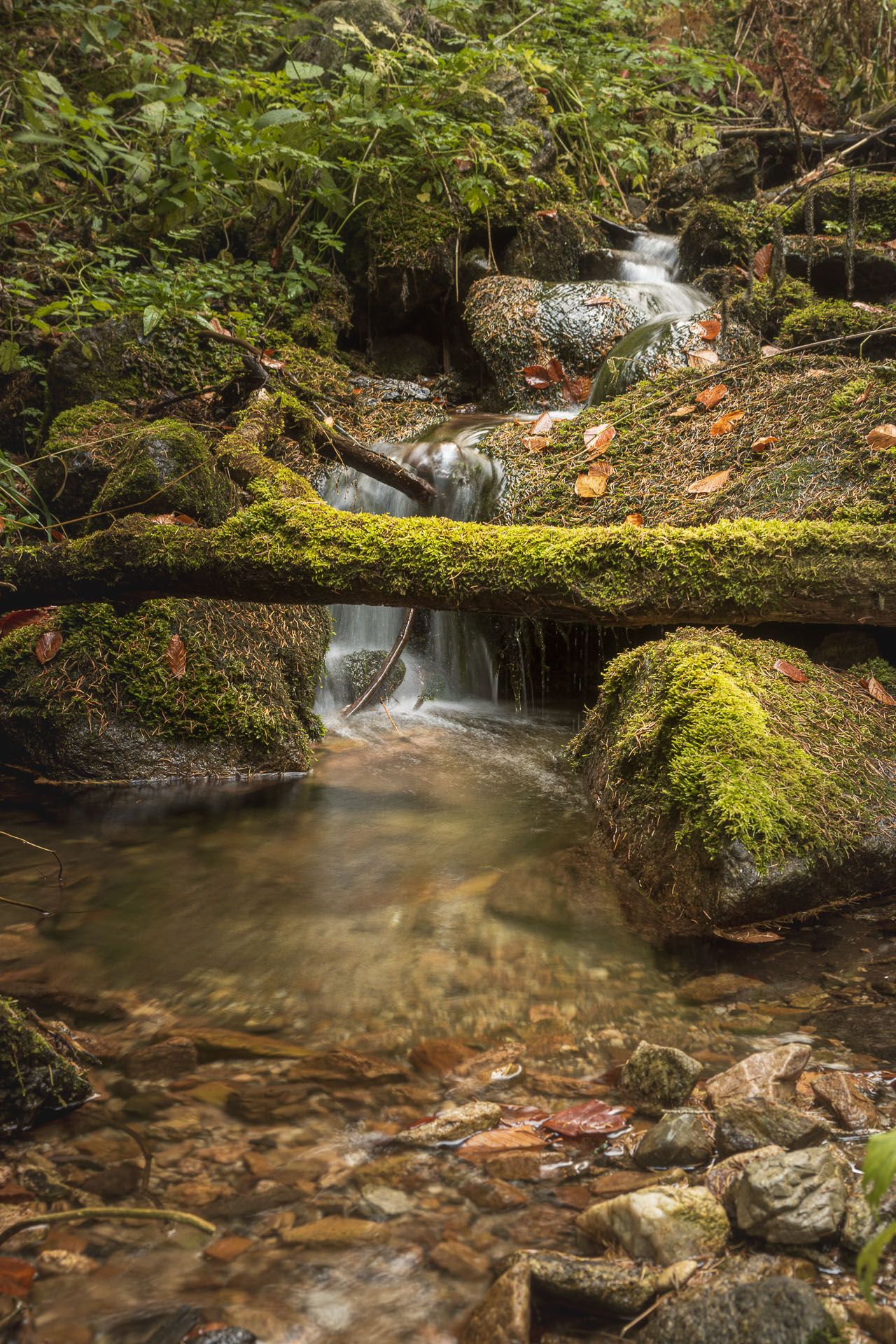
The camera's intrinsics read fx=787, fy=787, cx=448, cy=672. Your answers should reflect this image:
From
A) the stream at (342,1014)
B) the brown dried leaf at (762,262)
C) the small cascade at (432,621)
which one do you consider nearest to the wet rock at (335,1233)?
the stream at (342,1014)

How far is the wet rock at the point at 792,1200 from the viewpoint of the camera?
4.65ft

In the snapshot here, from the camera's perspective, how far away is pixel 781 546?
9.68 feet

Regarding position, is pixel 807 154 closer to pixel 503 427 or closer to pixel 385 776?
pixel 503 427

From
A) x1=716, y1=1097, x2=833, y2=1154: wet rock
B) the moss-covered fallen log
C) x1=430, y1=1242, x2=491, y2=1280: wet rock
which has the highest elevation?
the moss-covered fallen log

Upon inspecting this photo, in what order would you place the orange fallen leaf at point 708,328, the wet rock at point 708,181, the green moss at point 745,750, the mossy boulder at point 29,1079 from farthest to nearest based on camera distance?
the wet rock at point 708,181, the orange fallen leaf at point 708,328, the green moss at point 745,750, the mossy boulder at point 29,1079

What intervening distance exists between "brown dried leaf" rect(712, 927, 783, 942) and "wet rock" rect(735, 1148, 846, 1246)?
4.11 feet

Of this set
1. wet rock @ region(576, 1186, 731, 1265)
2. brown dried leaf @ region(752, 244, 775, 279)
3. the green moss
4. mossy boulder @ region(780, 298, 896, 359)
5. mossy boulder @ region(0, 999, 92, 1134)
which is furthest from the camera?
brown dried leaf @ region(752, 244, 775, 279)

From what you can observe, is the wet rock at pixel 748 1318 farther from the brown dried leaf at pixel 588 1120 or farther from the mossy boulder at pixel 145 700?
the mossy boulder at pixel 145 700

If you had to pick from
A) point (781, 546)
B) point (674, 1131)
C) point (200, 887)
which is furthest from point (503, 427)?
point (674, 1131)

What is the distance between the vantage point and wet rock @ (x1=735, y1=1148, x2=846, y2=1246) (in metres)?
1.42

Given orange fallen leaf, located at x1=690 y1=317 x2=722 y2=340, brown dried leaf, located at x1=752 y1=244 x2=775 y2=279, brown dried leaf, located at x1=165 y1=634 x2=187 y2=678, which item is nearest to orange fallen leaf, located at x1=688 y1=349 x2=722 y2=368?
orange fallen leaf, located at x1=690 y1=317 x2=722 y2=340

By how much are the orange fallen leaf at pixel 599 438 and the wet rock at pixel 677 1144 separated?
15.4 ft

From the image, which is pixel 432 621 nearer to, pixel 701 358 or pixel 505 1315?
pixel 701 358

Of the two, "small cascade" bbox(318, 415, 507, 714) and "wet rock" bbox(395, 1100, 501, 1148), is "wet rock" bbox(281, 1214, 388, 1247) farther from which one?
"small cascade" bbox(318, 415, 507, 714)
